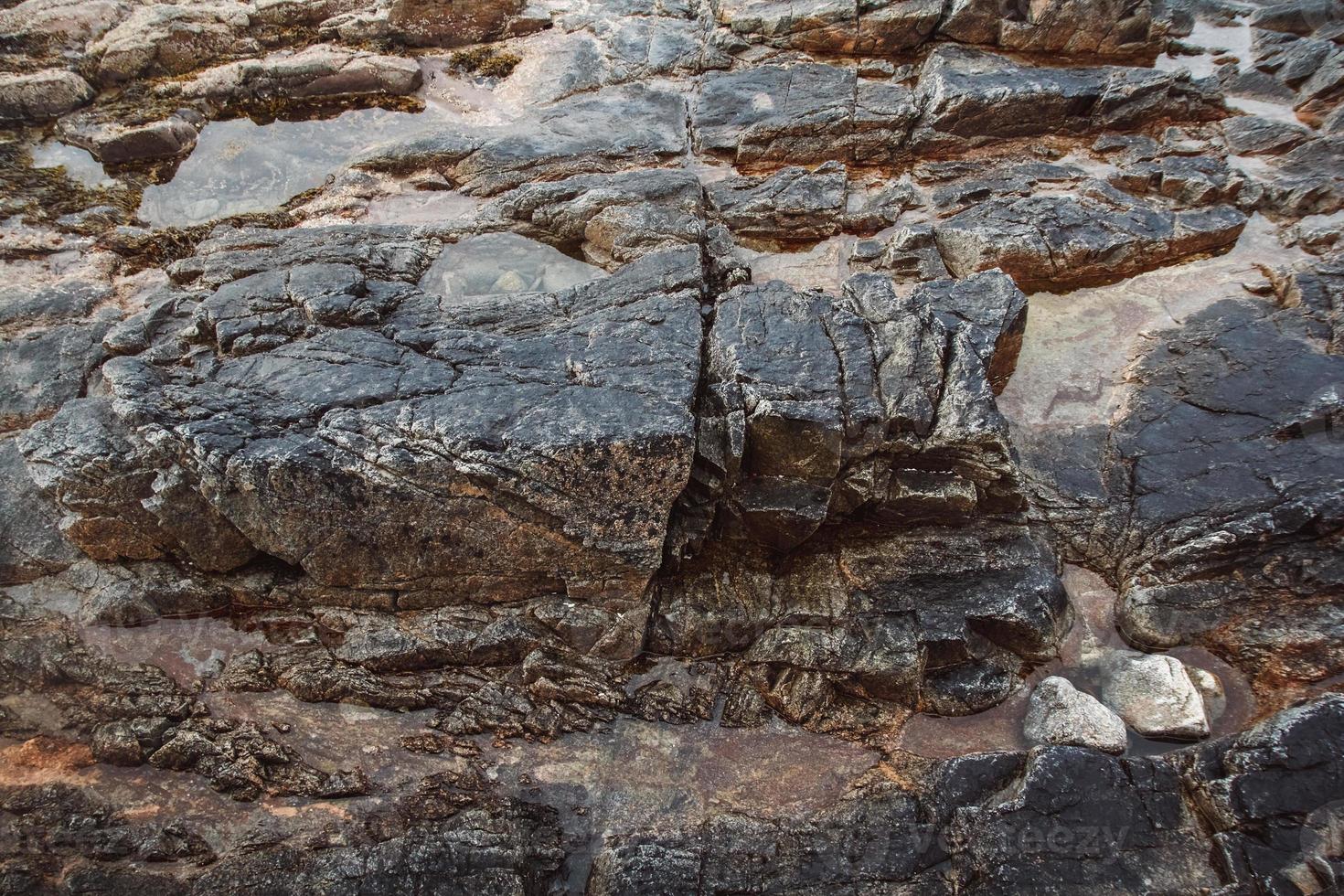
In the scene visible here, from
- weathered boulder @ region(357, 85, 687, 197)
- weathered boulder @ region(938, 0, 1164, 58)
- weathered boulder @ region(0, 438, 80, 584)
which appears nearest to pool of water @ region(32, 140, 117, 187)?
weathered boulder @ region(357, 85, 687, 197)

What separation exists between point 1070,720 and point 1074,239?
6.21 meters

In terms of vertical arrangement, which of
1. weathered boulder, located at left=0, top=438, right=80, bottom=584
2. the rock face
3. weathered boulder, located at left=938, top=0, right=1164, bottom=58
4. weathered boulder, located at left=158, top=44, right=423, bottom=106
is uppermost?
weathered boulder, located at left=938, top=0, right=1164, bottom=58

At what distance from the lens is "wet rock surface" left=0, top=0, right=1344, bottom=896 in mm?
6406

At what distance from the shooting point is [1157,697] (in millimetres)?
6871

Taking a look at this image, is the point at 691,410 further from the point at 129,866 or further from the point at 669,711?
the point at 129,866

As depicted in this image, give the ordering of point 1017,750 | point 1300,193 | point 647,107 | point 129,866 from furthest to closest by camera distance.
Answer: point 647,107 < point 1300,193 < point 1017,750 < point 129,866

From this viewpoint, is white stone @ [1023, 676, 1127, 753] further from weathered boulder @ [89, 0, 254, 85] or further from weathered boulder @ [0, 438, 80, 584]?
weathered boulder @ [89, 0, 254, 85]

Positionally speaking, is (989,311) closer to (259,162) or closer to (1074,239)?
(1074,239)

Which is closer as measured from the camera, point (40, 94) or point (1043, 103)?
point (1043, 103)

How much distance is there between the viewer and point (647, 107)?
12156 mm

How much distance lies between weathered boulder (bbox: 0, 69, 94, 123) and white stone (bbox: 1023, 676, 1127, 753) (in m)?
16.4

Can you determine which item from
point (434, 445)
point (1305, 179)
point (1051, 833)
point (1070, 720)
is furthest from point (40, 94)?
point (1305, 179)

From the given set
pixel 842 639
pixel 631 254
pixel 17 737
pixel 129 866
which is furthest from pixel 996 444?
pixel 17 737

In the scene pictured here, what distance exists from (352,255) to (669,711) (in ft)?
22.0
